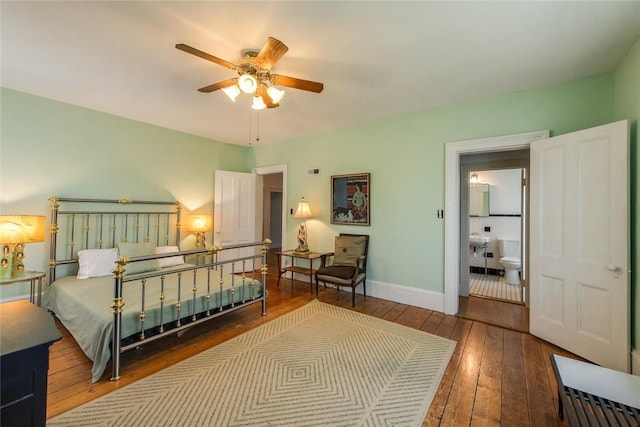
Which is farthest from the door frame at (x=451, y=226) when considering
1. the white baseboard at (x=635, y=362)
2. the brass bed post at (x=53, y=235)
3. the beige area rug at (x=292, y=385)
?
the brass bed post at (x=53, y=235)

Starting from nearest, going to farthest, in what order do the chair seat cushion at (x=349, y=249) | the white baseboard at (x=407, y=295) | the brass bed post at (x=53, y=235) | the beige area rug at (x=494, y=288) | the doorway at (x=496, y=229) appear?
the brass bed post at (x=53, y=235) < the white baseboard at (x=407, y=295) < the chair seat cushion at (x=349, y=249) < the beige area rug at (x=494, y=288) < the doorway at (x=496, y=229)

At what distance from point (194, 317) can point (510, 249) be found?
18.9 ft

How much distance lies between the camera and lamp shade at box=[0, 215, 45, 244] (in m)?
2.69

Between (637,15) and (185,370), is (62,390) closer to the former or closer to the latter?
(185,370)

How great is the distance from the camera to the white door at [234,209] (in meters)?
5.08

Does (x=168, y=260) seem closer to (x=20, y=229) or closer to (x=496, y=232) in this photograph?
(x=20, y=229)

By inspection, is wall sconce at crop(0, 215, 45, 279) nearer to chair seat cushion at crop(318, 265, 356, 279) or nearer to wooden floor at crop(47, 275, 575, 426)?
wooden floor at crop(47, 275, 575, 426)

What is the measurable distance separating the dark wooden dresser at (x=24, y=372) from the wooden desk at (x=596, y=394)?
7.54 ft

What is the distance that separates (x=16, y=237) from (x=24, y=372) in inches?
111

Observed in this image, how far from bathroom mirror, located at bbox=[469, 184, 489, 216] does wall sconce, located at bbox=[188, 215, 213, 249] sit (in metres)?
5.31

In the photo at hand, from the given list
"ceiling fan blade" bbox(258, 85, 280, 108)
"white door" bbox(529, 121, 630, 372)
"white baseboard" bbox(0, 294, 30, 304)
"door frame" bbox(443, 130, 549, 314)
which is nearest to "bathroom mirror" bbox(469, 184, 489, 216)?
"door frame" bbox(443, 130, 549, 314)

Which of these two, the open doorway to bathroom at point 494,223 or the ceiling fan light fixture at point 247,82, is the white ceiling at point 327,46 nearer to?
the ceiling fan light fixture at point 247,82

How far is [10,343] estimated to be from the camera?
2.86ft

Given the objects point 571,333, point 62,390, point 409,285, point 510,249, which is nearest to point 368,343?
point 409,285
